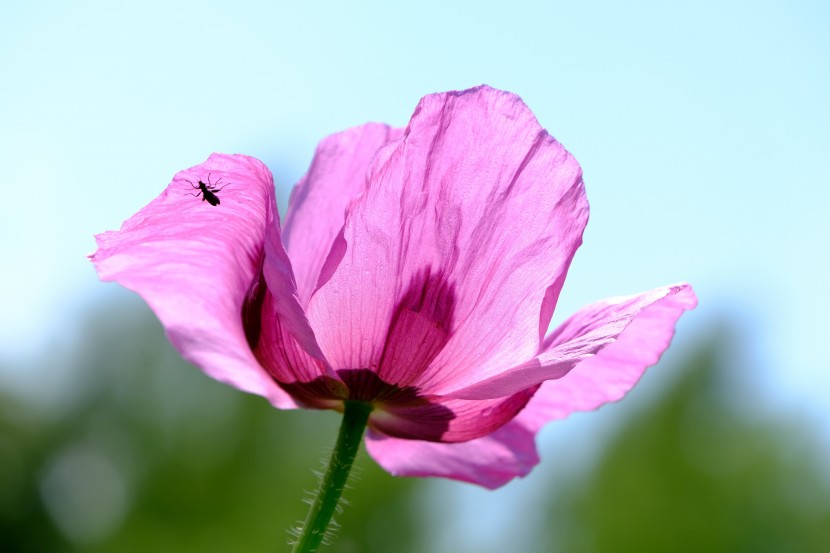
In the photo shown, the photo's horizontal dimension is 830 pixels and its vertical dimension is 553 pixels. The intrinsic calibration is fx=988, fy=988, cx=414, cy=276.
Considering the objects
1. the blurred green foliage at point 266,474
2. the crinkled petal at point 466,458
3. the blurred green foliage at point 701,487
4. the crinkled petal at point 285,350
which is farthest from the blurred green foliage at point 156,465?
the crinkled petal at point 285,350

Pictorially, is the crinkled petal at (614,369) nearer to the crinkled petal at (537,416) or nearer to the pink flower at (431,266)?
the crinkled petal at (537,416)

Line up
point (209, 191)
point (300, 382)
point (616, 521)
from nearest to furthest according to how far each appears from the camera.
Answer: point (209, 191)
point (300, 382)
point (616, 521)

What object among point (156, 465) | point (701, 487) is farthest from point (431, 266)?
point (156, 465)

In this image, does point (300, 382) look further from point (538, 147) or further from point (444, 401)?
point (538, 147)

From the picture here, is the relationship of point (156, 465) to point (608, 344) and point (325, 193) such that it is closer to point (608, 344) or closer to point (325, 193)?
point (325, 193)

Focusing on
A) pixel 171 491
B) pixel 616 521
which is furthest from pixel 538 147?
pixel 171 491
